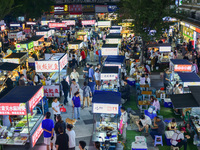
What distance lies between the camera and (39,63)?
17047 mm

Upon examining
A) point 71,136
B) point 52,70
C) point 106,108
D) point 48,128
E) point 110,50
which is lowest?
point 48,128

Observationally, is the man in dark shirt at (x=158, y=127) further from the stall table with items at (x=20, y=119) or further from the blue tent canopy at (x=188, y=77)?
the stall table with items at (x=20, y=119)

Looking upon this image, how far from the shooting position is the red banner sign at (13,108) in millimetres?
10609

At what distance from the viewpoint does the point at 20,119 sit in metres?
13.0

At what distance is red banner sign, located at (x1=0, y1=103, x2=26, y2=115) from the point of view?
34.8 feet

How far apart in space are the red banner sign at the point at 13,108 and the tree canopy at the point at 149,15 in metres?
16.3

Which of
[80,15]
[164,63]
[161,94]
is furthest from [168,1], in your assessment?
[80,15]

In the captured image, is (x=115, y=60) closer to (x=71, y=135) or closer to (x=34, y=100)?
(x=34, y=100)

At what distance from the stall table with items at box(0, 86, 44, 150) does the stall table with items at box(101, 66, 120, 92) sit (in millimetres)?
5001

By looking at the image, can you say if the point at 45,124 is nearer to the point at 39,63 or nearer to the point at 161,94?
the point at 39,63

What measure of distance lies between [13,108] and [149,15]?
17120 millimetres

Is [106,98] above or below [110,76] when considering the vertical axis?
above

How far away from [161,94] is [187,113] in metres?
3.48

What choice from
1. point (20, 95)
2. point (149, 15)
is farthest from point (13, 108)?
point (149, 15)
